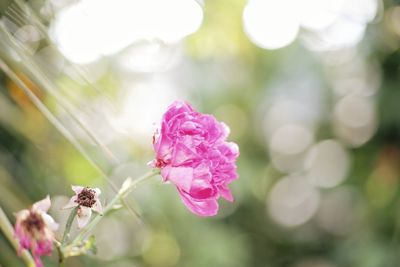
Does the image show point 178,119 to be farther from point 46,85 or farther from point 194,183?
point 46,85

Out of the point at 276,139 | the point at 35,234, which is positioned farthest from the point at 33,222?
the point at 276,139

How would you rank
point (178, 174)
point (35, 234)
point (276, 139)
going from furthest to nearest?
1. point (276, 139)
2. point (178, 174)
3. point (35, 234)

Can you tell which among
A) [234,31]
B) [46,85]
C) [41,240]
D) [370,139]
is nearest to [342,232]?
[370,139]

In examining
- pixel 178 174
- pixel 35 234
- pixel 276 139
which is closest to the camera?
pixel 35 234

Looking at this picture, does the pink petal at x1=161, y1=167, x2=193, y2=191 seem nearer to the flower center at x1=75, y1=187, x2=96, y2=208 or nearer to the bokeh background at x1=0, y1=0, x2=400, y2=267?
the flower center at x1=75, y1=187, x2=96, y2=208

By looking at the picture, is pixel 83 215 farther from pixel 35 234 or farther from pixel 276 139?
pixel 276 139

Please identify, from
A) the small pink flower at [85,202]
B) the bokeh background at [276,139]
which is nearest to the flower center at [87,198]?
Result: the small pink flower at [85,202]
